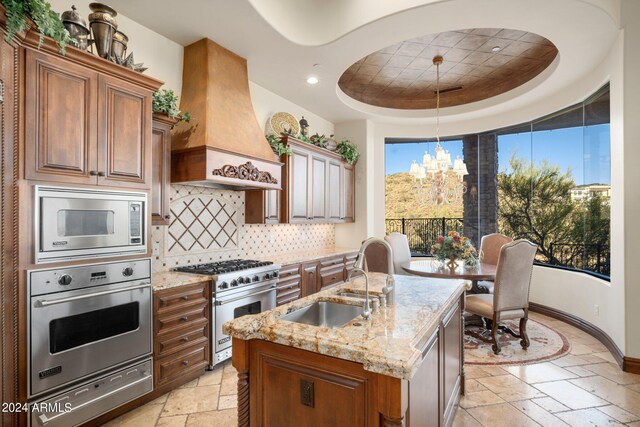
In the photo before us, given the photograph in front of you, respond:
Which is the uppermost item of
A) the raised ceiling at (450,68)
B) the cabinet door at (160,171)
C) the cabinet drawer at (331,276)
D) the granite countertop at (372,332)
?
the raised ceiling at (450,68)

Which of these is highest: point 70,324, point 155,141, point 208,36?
point 208,36

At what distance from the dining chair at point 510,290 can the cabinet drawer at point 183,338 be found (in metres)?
2.83

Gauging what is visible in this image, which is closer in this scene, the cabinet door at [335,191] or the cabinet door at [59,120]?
the cabinet door at [59,120]

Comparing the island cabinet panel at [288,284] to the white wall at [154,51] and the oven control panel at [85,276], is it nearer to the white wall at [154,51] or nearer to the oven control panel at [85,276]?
the oven control panel at [85,276]

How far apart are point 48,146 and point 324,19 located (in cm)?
275

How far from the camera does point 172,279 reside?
2850 mm

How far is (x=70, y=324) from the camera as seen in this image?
2.07 m

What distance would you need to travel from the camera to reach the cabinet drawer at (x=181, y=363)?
2627mm

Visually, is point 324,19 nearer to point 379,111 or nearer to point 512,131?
point 379,111

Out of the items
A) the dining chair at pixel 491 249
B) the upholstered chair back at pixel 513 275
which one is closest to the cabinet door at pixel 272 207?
the upholstered chair back at pixel 513 275

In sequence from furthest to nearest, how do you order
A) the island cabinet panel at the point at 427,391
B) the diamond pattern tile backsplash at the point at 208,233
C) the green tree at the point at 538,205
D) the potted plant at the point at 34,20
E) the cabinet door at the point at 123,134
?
the green tree at the point at 538,205, the diamond pattern tile backsplash at the point at 208,233, the cabinet door at the point at 123,134, the potted plant at the point at 34,20, the island cabinet panel at the point at 427,391

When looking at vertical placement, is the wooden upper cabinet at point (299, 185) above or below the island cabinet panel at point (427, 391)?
above

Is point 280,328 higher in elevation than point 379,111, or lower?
lower

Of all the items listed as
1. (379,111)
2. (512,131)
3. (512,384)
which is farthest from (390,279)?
(512,131)
